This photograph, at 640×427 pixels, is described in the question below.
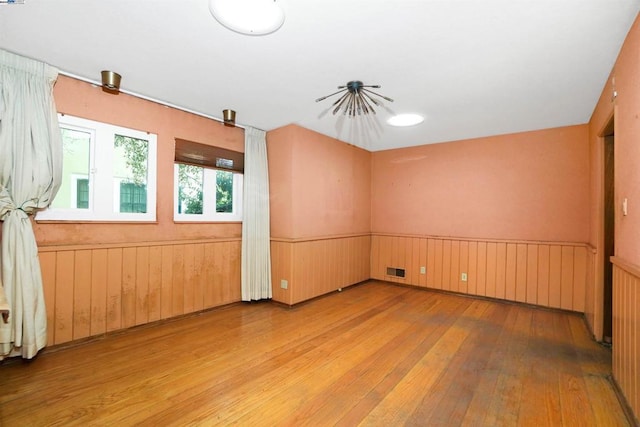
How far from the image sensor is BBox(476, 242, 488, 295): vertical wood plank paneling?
163 inches

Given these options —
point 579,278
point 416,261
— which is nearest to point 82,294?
point 416,261

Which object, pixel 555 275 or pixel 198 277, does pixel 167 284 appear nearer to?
pixel 198 277

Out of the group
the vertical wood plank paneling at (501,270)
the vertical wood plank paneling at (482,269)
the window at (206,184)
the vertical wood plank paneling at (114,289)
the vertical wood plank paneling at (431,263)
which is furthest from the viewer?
the vertical wood plank paneling at (431,263)

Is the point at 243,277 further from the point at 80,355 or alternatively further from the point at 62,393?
the point at 62,393

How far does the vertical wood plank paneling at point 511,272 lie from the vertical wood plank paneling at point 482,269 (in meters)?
0.26

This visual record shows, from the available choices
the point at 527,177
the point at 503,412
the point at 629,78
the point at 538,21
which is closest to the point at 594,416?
the point at 503,412

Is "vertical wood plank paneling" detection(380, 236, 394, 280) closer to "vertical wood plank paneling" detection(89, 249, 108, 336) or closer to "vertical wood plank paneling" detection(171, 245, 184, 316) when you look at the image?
"vertical wood plank paneling" detection(171, 245, 184, 316)

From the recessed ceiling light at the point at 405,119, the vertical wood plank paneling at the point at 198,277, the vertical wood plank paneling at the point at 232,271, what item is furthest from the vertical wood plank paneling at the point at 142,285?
the recessed ceiling light at the point at 405,119

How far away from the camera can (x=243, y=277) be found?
147 inches

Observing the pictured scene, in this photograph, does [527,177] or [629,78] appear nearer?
[629,78]

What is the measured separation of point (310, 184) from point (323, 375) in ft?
8.09

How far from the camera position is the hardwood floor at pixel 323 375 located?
1.71 metres

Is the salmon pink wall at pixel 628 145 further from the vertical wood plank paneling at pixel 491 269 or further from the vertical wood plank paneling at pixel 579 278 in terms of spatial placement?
the vertical wood plank paneling at pixel 491 269

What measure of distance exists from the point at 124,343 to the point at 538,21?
3963mm
